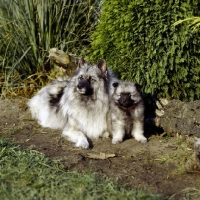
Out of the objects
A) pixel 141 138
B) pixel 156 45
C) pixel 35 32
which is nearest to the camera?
pixel 141 138

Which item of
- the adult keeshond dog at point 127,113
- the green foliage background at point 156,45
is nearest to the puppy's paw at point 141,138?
the adult keeshond dog at point 127,113

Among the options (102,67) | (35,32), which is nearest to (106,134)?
(102,67)

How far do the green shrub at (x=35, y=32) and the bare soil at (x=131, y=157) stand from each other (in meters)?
1.52

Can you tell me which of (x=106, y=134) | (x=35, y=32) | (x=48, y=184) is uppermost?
(x=35, y=32)

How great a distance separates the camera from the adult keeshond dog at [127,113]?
5.86 metres

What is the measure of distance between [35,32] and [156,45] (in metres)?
2.73

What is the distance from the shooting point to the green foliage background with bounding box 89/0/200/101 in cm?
628

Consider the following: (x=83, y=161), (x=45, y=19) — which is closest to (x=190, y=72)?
(x=83, y=161)

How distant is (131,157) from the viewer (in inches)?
212

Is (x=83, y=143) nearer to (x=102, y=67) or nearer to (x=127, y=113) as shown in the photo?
(x=127, y=113)

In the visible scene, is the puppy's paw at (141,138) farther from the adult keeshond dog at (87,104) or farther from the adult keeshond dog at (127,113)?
the adult keeshond dog at (87,104)

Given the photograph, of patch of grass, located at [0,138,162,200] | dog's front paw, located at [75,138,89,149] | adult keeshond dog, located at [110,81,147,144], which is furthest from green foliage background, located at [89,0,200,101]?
patch of grass, located at [0,138,162,200]

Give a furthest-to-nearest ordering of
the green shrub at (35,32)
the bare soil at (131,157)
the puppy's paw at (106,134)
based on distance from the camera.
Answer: the green shrub at (35,32) → the puppy's paw at (106,134) → the bare soil at (131,157)

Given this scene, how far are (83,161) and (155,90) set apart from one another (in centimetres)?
206
